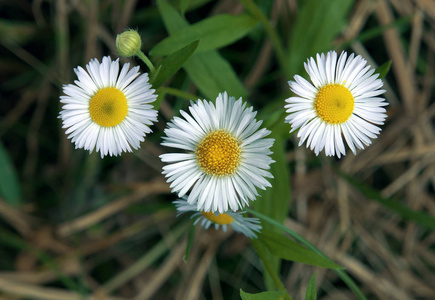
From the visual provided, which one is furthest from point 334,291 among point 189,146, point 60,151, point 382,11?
point 60,151

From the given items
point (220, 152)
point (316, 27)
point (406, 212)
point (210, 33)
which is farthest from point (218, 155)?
point (406, 212)

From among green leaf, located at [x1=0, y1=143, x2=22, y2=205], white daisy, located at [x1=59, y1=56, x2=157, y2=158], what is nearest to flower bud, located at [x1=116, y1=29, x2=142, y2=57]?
white daisy, located at [x1=59, y1=56, x2=157, y2=158]

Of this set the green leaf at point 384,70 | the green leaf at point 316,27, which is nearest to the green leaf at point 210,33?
the green leaf at point 316,27

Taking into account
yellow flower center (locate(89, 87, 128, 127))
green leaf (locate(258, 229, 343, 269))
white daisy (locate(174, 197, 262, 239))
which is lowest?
green leaf (locate(258, 229, 343, 269))

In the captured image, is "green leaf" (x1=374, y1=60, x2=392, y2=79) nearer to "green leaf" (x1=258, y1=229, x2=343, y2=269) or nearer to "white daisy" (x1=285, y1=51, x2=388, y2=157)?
"white daisy" (x1=285, y1=51, x2=388, y2=157)

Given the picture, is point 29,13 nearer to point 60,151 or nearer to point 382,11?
point 60,151
